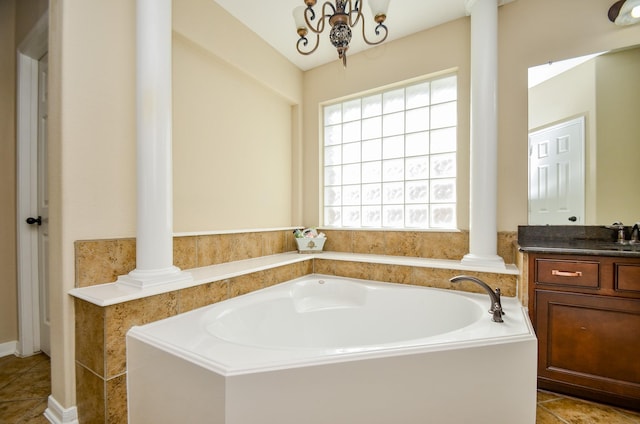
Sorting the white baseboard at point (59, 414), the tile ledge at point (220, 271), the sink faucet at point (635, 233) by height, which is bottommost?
the white baseboard at point (59, 414)

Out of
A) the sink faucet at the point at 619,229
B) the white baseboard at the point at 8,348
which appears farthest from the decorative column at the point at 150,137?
the sink faucet at the point at 619,229

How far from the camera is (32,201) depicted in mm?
2000

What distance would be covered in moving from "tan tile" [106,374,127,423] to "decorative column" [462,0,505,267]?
208cm

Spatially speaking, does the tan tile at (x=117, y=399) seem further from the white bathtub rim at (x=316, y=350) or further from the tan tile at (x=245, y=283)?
the tan tile at (x=245, y=283)

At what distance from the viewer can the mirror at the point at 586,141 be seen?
179 centimetres

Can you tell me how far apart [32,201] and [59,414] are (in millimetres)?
1474

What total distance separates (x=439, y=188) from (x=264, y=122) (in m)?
1.69

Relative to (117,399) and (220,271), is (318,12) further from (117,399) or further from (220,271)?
(117,399)

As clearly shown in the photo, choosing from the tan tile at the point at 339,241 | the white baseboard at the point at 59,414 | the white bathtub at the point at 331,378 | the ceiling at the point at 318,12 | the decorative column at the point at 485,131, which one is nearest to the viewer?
the white bathtub at the point at 331,378

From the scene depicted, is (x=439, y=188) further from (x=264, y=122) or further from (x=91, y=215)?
(x=91, y=215)

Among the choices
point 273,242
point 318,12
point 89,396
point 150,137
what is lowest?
point 89,396

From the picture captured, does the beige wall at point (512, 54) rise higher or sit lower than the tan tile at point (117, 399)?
higher

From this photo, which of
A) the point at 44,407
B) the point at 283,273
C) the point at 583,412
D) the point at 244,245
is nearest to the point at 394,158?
the point at 283,273

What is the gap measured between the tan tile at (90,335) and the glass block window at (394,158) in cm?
208
